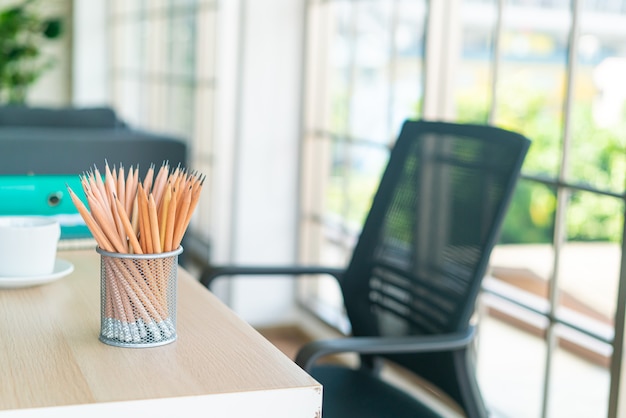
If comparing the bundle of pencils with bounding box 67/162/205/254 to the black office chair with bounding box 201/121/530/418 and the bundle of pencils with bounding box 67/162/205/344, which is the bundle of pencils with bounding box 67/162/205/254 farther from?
the black office chair with bounding box 201/121/530/418

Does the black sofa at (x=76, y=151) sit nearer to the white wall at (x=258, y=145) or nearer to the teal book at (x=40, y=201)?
the teal book at (x=40, y=201)

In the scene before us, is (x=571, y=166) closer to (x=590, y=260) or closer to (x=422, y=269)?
(x=590, y=260)

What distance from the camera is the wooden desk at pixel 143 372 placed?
107 cm

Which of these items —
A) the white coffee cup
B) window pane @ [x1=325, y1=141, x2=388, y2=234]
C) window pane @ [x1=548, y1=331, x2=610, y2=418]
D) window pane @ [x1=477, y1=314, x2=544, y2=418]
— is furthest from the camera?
window pane @ [x1=325, y1=141, x2=388, y2=234]

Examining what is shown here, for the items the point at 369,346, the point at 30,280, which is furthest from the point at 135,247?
the point at 369,346

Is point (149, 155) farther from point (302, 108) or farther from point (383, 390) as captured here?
point (302, 108)

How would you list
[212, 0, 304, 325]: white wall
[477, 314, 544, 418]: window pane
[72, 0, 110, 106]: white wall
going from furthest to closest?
1. [72, 0, 110, 106]: white wall
2. [212, 0, 304, 325]: white wall
3. [477, 314, 544, 418]: window pane

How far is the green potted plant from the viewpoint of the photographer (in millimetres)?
6988

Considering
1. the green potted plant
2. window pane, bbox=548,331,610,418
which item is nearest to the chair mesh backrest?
window pane, bbox=548,331,610,418

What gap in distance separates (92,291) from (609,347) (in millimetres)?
1167

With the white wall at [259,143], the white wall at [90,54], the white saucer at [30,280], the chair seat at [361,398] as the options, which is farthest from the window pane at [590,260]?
the white wall at [90,54]

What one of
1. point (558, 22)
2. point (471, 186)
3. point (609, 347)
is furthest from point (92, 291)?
point (558, 22)

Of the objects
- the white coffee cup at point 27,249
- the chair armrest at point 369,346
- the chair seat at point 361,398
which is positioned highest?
the white coffee cup at point 27,249

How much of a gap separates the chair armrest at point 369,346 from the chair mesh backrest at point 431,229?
122 millimetres
